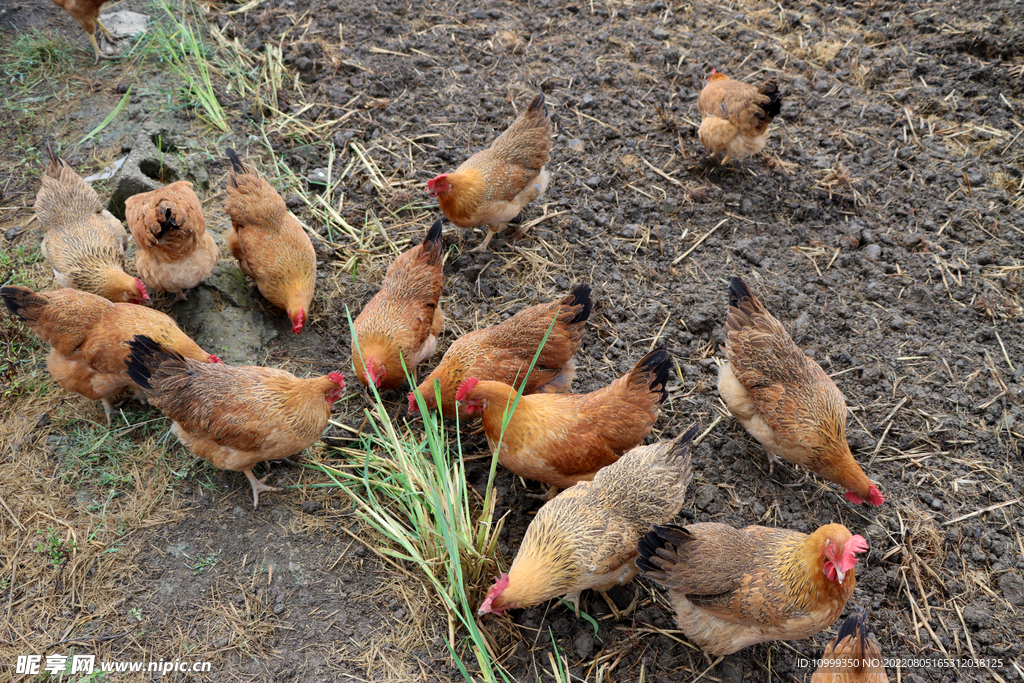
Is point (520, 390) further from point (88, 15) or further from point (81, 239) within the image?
point (88, 15)

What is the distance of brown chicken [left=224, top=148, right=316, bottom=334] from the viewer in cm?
444

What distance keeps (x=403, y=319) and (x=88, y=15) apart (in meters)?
4.65

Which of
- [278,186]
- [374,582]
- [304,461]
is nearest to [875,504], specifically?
[374,582]

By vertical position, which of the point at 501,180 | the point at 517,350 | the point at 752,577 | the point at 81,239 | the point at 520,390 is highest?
the point at 501,180

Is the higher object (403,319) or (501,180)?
(501,180)

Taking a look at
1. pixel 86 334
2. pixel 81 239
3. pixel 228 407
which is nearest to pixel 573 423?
pixel 228 407

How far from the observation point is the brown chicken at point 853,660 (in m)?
2.71

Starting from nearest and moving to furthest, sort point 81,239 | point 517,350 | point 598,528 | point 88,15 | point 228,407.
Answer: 1. point 598,528
2. point 228,407
3. point 517,350
4. point 81,239
5. point 88,15

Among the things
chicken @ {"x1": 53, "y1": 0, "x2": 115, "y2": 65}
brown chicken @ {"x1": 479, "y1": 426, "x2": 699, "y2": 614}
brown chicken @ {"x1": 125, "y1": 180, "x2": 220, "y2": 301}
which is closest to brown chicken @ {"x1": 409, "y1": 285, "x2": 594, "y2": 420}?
brown chicken @ {"x1": 479, "y1": 426, "x2": 699, "y2": 614}

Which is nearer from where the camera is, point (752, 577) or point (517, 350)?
point (752, 577)

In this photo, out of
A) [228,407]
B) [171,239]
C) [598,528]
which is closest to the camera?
[598,528]

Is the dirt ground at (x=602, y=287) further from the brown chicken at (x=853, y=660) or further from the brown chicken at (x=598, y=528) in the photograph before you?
the brown chicken at (x=853, y=660)

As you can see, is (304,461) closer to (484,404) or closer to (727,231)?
(484,404)

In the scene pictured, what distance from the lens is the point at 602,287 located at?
4812 millimetres
